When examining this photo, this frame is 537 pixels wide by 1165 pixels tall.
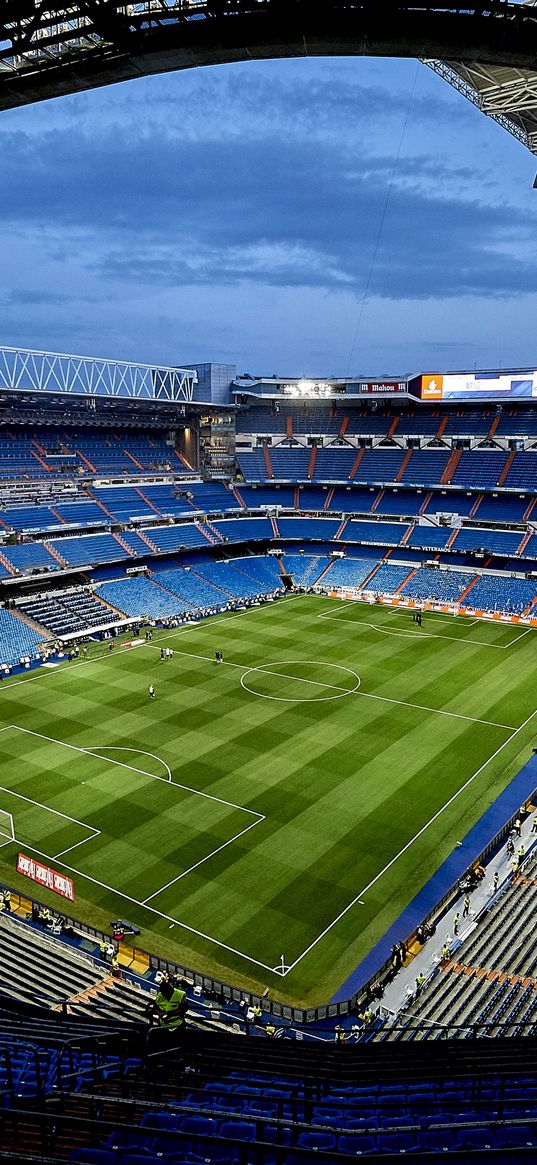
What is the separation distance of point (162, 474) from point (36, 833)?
55.9 meters

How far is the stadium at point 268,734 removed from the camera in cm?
893

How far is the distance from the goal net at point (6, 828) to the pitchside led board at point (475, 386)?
59.4 meters

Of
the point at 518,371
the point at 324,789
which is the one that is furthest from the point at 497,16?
the point at 518,371

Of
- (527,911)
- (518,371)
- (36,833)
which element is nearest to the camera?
(527,911)

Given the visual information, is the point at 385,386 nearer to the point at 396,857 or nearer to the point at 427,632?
the point at 427,632

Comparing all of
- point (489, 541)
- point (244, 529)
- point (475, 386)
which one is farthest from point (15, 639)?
point (475, 386)

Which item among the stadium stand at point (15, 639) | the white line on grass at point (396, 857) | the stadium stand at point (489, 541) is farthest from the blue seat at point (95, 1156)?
the stadium stand at point (489, 541)

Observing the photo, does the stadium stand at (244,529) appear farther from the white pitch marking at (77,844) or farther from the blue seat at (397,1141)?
the blue seat at (397,1141)

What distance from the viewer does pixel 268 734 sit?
114 ft

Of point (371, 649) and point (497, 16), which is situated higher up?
point (497, 16)

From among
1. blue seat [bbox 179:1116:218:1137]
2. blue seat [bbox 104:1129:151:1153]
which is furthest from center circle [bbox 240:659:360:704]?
blue seat [bbox 104:1129:151:1153]

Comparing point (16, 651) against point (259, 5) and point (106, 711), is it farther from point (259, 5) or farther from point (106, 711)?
point (259, 5)

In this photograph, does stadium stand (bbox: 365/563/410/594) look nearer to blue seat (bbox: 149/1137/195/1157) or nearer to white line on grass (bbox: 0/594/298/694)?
white line on grass (bbox: 0/594/298/694)

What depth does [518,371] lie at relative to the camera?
68812 millimetres
